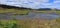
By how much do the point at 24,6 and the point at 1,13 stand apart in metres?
0.16

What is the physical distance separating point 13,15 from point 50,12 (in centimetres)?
25

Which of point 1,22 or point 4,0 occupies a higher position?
point 4,0

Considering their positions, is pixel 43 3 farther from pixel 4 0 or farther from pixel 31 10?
pixel 4 0

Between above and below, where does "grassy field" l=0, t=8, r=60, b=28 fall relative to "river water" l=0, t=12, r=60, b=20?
below

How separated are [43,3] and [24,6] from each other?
13cm

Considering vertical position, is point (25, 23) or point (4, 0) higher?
point (4, 0)

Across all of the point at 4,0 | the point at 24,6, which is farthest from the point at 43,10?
the point at 4,0

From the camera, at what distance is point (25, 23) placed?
0.86 metres

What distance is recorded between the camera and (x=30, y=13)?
926 mm

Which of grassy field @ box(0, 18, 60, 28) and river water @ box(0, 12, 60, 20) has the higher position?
river water @ box(0, 12, 60, 20)

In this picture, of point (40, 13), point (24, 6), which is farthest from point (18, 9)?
point (40, 13)

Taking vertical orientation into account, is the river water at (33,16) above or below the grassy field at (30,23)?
above

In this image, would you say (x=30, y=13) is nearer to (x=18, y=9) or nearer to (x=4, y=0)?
(x=18, y=9)

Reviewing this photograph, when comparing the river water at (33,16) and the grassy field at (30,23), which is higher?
the river water at (33,16)
